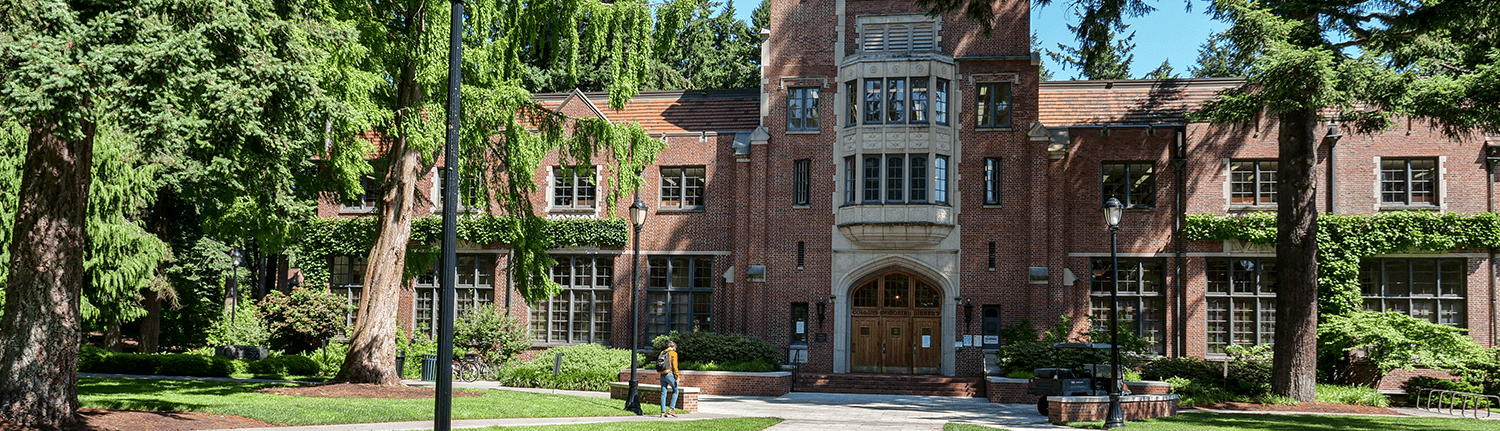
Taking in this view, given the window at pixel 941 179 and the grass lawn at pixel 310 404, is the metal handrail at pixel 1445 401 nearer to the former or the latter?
the window at pixel 941 179

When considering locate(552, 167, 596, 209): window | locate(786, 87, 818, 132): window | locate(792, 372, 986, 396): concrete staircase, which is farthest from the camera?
locate(552, 167, 596, 209): window

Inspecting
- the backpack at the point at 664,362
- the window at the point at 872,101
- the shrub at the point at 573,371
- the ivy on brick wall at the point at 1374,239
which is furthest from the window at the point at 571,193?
the ivy on brick wall at the point at 1374,239

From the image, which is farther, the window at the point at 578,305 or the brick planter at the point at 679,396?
the window at the point at 578,305

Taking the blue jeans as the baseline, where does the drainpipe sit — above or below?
above

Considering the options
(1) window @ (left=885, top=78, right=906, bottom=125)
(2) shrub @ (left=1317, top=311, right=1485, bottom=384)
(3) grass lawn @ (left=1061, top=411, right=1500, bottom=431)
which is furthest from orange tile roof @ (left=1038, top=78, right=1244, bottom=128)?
(3) grass lawn @ (left=1061, top=411, right=1500, bottom=431)

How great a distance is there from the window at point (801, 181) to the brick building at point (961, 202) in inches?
2.3

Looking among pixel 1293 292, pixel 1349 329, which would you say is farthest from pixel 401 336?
pixel 1349 329

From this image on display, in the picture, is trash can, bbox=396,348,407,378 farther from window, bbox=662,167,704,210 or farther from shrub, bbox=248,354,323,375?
window, bbox=662,167,704,210

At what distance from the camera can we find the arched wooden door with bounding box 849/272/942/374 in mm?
28531

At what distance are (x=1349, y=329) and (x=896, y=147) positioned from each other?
10.9 m

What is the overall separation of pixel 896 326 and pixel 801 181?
4477 millimetres

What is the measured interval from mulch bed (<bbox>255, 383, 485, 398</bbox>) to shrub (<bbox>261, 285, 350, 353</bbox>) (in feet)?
36.5

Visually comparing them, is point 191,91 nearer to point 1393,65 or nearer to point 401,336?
point 401,336

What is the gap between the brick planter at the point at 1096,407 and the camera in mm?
18188
